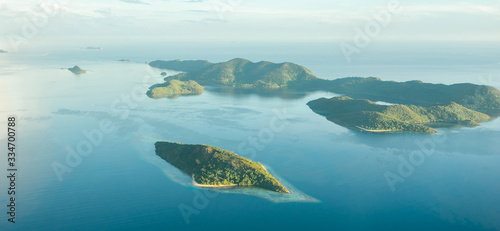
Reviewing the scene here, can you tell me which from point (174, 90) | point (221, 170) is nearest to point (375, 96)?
point (174, 90)

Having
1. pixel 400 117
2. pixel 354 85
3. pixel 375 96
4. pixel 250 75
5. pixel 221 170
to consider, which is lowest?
pixel 221 170

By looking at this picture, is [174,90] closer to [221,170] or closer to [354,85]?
[354,85]

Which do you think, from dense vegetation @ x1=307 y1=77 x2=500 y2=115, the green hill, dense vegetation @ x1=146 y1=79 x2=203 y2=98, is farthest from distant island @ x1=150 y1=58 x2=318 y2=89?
dense vegetation @ x1=146 y1=79 x2=203 y2=98

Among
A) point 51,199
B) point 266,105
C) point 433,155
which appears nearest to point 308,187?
point 433,155

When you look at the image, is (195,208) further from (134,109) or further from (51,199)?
(134,109)

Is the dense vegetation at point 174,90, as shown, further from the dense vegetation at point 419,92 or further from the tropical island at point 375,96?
the dense vegetation at point 419,92

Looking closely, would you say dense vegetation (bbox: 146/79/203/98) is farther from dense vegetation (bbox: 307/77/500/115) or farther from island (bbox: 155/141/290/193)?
island (bbox: 155/141/290/193)
